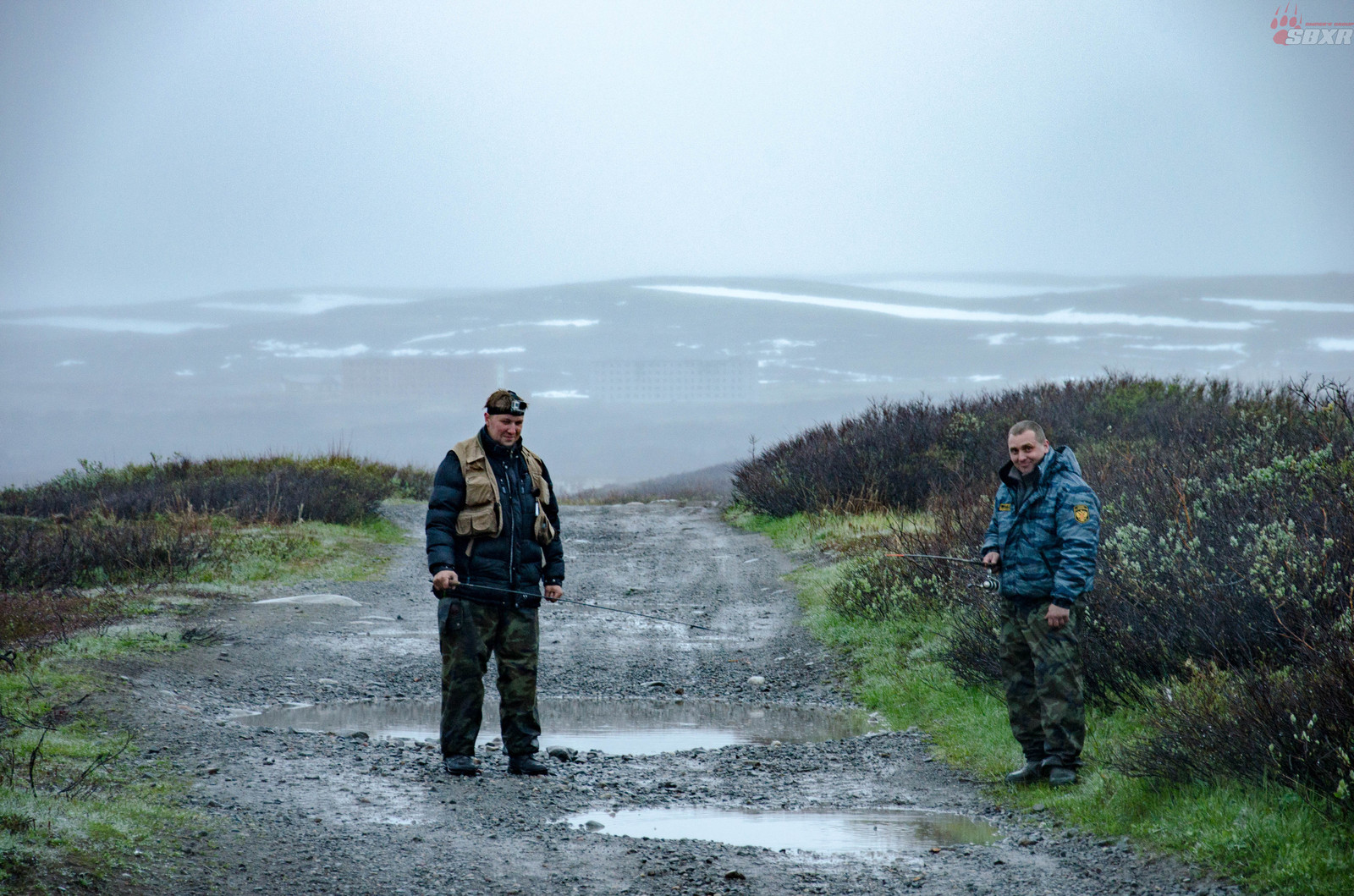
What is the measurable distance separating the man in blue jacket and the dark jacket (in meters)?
2.54

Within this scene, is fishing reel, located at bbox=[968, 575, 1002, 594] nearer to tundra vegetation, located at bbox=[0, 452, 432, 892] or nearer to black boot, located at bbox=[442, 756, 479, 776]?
black boot, located at bbox=[442, 756, 479, 776]

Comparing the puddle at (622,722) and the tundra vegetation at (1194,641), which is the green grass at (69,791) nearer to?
the puddle at (622,722)

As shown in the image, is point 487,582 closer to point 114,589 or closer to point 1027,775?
point 1027,775

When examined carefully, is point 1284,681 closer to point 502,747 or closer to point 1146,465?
point 502,747

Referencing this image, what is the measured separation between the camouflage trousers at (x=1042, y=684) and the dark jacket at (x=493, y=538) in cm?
257

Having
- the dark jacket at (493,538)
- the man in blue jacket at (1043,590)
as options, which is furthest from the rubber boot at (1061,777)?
the dark jacket at (493,538)

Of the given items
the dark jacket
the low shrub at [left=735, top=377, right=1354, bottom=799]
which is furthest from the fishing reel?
the dark jacket

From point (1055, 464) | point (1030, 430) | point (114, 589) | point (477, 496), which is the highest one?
point (1030, 430)

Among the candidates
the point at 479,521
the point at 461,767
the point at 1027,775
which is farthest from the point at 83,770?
the point at 1027,775

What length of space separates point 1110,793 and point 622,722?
341 centimetres

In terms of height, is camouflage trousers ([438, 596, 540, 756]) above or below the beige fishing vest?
below

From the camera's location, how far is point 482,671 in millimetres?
6141

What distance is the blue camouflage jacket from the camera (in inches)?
215

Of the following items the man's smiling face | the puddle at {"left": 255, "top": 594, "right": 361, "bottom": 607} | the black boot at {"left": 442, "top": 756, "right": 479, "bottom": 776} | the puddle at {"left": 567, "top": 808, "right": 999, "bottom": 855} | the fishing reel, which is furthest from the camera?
the puddle at {"left": 255, "top": 594, "right": 361, "bottom": 607}
